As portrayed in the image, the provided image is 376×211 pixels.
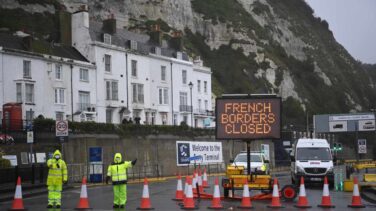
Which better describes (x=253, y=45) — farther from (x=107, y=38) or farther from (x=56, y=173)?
(x=56, y=173)

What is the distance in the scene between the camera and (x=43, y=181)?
31156 mm

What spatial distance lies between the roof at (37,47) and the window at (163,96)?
11.8m

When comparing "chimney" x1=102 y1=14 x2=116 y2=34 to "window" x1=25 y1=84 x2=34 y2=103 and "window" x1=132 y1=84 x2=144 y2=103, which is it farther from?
"window" x1=25 y1=84 x2=34 y2=103

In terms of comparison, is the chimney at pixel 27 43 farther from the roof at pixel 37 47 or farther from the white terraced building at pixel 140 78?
the white terraced building at pixel 140 78

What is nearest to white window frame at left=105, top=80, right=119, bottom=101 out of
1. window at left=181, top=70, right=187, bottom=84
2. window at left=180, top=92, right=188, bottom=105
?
window at left=180, top=92, right=188, bottom=105

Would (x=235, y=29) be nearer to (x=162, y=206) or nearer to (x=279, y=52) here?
(x=279, y=52)

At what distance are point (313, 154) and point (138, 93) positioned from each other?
37196 millimetres

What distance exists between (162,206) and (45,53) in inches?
1572

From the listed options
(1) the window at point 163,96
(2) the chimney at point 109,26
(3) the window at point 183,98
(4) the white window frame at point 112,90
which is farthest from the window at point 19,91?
(3) the window at point 183,98

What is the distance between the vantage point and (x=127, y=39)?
69500 millimetres

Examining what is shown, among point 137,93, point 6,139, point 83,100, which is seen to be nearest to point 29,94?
point 83,100

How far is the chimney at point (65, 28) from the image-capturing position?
207 ft

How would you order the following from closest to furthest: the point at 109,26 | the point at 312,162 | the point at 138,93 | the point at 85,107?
1. the point at 312,162
2. the point at 85,107
3. the point at 138,93
4. the point at 109,26

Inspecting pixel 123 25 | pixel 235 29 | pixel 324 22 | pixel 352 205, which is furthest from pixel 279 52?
pixel 352 205
